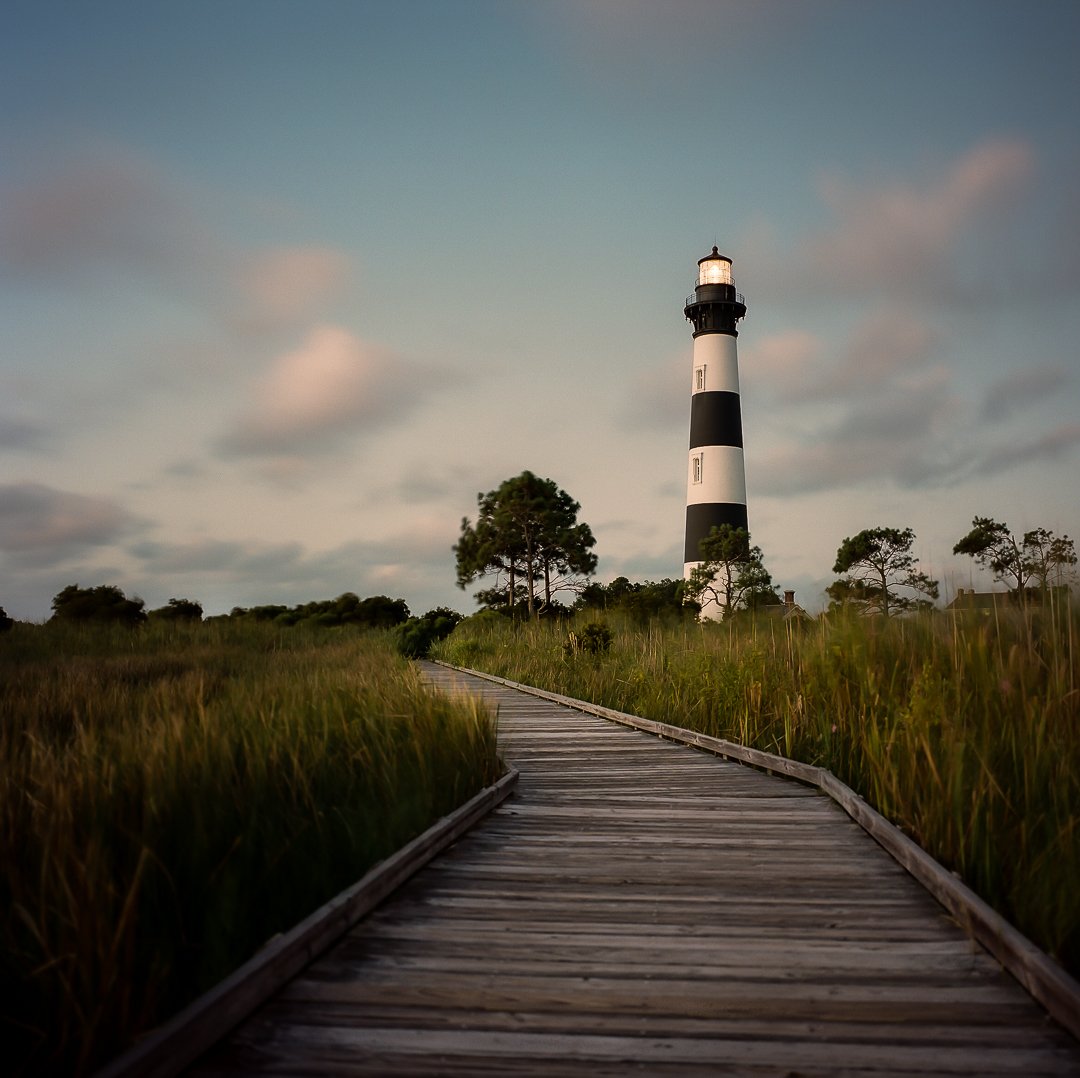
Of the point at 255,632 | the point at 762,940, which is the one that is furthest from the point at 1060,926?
the point at 255,632

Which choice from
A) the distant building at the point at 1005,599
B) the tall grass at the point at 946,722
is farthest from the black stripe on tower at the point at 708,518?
the distant building at the point at 1005,599

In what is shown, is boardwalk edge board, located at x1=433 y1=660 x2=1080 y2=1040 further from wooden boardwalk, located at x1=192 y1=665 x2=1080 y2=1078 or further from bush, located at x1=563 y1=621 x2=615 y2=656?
bush, located at x1=563 y1=621 x2=615 y2=656

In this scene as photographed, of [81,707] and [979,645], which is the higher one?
[979,645]

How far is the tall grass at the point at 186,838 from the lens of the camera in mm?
2248

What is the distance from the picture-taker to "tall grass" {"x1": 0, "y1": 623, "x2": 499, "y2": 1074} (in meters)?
2.25

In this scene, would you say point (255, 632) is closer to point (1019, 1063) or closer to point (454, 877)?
point (454, 877)

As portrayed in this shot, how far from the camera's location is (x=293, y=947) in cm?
260

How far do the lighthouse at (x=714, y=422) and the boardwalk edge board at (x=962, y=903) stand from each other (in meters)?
22.5

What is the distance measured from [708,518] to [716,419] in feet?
10.9

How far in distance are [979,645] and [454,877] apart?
295cm

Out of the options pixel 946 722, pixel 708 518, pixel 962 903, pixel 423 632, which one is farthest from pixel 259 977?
pixel 708 518

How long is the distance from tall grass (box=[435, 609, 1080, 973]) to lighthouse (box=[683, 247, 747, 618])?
20.3 meters

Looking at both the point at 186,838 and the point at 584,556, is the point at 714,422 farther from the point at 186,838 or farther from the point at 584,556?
the point at 186,838

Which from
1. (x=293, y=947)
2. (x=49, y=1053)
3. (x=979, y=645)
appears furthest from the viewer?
(x=979, y=645)
